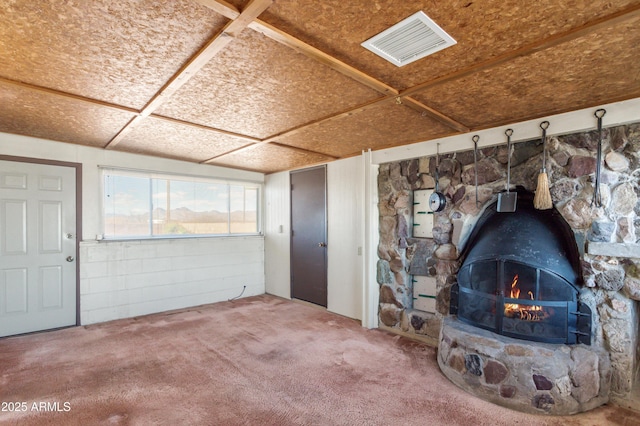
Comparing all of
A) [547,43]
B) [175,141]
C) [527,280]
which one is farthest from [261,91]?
[527,280]

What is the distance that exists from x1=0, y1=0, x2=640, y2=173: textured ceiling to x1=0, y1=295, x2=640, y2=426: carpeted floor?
2226mm

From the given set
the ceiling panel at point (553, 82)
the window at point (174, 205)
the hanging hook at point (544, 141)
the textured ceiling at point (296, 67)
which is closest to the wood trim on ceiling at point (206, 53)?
the textured ceiling at point (296, 67)

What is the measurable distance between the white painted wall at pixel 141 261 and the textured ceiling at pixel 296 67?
86cm

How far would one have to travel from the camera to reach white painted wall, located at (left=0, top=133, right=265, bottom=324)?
3967 mm

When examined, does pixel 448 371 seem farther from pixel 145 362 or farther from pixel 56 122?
pixel 56 122

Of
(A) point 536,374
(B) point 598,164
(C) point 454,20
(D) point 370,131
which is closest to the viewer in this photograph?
(C) point 454,20

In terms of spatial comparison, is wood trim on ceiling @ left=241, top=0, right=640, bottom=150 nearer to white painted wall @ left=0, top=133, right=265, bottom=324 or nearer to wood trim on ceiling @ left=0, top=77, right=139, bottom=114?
wood trim on ceiling @ left=0, top=77, right=139, bottom=114

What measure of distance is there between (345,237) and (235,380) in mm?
2335

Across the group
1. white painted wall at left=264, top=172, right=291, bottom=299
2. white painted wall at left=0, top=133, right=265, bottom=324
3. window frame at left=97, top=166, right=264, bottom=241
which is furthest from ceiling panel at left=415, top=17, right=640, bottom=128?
white painted wall at left=0, top=133, right=265, bottom=324

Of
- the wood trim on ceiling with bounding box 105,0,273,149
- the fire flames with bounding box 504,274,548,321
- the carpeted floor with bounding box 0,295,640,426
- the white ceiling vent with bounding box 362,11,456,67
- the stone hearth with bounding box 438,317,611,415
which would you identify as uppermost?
the wood trim on ceiling with bounding box 105,0,273,149

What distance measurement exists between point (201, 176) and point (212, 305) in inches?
80.1

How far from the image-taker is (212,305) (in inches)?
196

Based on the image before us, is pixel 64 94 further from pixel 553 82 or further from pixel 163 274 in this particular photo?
pixel 553 82

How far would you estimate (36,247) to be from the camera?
369 cm
